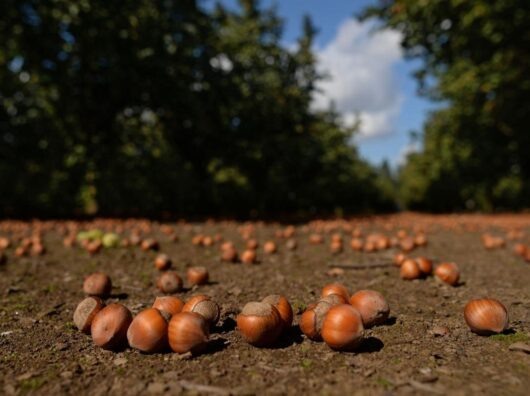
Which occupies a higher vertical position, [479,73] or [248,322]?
[479,73]

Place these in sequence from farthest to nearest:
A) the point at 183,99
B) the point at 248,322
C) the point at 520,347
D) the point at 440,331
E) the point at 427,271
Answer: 1. the point at 183,99
2. the point at 427,271
3. the point at 440,331
4. the point at 248,322
5. the point at 520,347

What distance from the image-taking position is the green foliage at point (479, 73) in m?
16.1

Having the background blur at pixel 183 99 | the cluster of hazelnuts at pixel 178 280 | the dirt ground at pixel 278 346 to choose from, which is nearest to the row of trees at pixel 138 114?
the background blur at pixel 183 99

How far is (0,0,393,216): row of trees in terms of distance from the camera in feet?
48.3

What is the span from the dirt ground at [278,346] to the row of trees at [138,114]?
1039cm

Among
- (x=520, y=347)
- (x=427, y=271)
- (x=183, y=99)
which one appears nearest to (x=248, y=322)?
(x=520, y=347)

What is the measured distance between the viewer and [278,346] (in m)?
3.18

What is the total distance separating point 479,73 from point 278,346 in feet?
56.6

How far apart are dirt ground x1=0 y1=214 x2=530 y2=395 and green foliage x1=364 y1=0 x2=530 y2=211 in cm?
1268

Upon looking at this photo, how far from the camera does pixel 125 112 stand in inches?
668

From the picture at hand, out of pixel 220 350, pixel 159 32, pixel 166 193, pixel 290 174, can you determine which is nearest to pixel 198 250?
pixel 220 350

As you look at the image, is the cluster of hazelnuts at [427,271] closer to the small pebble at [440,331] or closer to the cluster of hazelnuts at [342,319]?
the small pebble at [440,331]

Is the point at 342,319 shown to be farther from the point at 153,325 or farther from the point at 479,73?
the point at 479,73

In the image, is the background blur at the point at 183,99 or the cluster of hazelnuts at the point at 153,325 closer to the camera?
the cluster of hazelnuts at the point at 153,325
